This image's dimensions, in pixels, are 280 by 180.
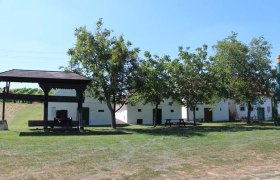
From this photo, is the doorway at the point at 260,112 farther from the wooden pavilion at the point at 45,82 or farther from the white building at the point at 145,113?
the wooden pavilion at the point at 45,82

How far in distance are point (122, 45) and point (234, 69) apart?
16615 millimetres

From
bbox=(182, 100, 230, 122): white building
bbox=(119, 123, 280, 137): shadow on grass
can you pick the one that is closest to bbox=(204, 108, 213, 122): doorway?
bbox=(182, 100, 230, 122): white building

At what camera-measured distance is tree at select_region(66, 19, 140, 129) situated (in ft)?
102

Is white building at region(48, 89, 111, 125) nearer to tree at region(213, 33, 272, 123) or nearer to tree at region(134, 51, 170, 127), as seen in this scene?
tree at region(134, 51, 170, 127)

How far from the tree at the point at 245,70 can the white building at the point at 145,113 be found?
6.87 meters

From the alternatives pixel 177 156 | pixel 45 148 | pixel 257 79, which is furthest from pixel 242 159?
pixel 257 79

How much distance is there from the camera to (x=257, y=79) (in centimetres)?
4253

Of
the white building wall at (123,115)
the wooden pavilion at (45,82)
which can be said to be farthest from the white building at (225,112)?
the wooden pavilion at (45,82)

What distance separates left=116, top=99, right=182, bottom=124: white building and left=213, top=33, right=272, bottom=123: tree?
271 inches

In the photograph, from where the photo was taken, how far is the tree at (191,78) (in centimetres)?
3691

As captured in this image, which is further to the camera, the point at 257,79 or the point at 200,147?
the point at 257,79

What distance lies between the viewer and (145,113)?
153 feet

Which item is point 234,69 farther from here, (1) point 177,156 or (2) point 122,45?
(1) point 177,156

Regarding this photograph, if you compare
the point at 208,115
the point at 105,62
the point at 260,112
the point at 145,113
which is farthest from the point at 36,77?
the point at 260,112
